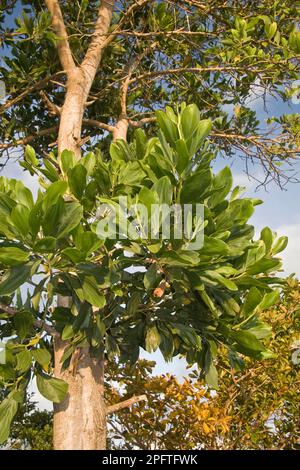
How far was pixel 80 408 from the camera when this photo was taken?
342 cm

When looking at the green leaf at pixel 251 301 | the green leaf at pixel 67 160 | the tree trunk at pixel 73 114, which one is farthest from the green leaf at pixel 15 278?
the tree trunk at pixel 73 114

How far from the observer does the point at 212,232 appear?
2.91 metres

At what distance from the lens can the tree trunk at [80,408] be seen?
335 centimetres

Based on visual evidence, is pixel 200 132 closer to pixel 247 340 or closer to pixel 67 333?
pixel 247 340

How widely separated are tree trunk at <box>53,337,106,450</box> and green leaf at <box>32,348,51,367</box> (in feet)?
1.28

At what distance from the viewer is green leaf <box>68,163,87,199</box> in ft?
9.59

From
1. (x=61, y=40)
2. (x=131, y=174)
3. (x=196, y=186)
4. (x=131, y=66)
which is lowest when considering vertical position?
(x=196, y=186)

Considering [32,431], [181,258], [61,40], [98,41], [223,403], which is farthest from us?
[32,431]

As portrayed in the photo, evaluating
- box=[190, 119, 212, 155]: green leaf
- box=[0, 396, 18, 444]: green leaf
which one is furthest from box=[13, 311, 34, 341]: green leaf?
box=[190, 119, 212, 155]: green leaf

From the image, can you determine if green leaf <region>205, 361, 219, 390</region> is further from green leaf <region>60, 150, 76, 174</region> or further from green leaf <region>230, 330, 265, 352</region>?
green leaf <region>60, 150, 76, 174</region>

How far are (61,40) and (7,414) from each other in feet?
11.9

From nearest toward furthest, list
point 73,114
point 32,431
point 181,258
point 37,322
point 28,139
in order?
point 181,258 → point 37,322 → point 73,114 → point 28,139 → point 32,431

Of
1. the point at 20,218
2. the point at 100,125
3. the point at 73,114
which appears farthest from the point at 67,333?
the point at 100,125
